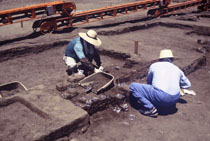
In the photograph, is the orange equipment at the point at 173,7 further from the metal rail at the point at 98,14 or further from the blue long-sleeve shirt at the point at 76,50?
the blue long-sleeve shirt at the point at 76,50

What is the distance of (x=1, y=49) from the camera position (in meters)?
8.01

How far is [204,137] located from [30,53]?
21.6 ft

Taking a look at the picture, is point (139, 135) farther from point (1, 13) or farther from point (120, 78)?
point (1, 13)

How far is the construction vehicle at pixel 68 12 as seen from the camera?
9.77 metres

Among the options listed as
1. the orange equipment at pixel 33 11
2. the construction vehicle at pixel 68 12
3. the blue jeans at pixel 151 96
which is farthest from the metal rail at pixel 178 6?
the blue jeans at pixel 151 96

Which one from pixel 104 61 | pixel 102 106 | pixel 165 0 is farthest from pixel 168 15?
pixel 102 106

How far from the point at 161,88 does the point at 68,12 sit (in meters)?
7.86

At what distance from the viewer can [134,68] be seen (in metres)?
6.23

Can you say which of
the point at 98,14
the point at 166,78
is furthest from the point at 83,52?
the point at 98,14

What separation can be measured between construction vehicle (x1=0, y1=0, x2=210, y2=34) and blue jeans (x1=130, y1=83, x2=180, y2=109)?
6.80 m

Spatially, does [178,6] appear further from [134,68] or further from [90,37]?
[90,37]

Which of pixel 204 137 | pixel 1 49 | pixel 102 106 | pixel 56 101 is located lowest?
pixel 204 137

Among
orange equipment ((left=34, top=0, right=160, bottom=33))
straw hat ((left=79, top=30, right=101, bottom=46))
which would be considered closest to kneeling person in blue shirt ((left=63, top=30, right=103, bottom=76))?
straw hat ((left=79, top=30, right=101, bottom=46))

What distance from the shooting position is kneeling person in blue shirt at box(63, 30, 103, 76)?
221 inches
